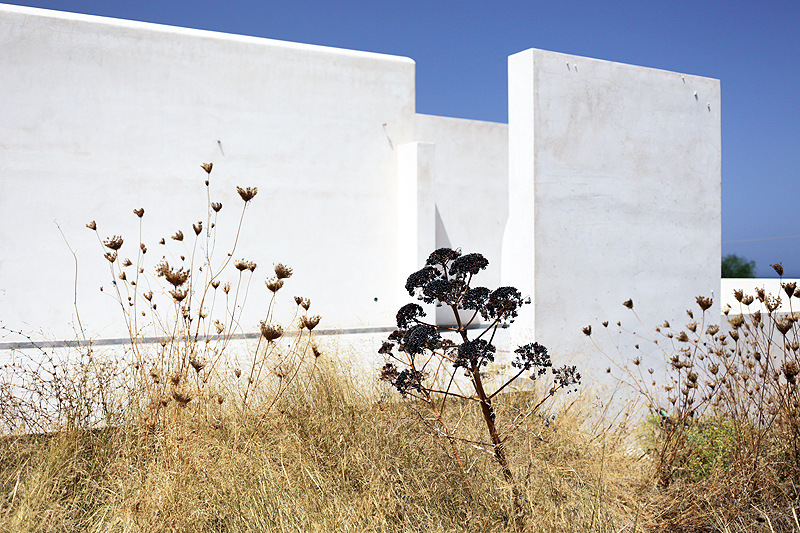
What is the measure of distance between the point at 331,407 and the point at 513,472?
104cm

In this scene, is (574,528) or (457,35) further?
(457,35)

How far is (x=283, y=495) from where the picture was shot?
2514 millimetres

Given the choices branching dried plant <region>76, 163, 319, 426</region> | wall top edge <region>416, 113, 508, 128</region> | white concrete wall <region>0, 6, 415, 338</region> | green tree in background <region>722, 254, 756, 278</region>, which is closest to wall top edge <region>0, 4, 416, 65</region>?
Result: white concrete wall <region>0, 6, 415, 338</region>

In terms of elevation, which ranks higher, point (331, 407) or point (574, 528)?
point (331, 407)

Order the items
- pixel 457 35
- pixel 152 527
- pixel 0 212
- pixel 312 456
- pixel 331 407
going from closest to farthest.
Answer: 1. pixel 152 527
2. pixel 312 456
3. pixel 331 407
4. pixel 0 212
5. pixel 457 35

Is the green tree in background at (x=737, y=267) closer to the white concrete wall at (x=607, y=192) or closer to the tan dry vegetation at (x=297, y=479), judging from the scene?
the white concrete wall at (x=607, y=192)

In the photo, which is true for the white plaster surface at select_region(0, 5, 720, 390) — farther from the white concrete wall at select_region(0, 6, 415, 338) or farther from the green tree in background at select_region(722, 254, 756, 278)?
the green tree in background at select_region(722, 254, 756, 278)

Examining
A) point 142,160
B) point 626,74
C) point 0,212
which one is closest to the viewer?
point 626,74

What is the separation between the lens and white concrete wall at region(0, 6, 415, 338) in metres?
8.05

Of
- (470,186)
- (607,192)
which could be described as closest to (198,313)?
(607,192)

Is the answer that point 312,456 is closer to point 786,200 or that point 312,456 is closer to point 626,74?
point 626,74

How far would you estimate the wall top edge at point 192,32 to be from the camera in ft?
26.4

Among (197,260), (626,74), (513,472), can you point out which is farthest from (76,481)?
(197,260)

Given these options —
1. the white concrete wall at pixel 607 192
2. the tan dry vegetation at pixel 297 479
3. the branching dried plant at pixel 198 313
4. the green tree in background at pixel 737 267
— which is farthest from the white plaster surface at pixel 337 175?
the green tree in background at pixel 737 267
